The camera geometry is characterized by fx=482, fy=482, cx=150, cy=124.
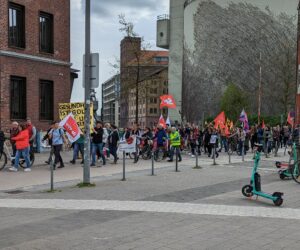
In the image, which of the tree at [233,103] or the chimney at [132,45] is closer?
the chimney at [132,45]

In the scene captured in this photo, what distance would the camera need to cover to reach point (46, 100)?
2670cm

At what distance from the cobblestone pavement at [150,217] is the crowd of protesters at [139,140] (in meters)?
3.06

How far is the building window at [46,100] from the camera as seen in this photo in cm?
2631

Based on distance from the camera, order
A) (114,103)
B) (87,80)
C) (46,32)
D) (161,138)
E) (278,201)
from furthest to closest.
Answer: (114,103)
(46,32)
(161,138)
(87,80)
(278,201)

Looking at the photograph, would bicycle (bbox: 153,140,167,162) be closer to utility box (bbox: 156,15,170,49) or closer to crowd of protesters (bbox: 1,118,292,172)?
crowd of protesters (bbox: 1,118,292,172)

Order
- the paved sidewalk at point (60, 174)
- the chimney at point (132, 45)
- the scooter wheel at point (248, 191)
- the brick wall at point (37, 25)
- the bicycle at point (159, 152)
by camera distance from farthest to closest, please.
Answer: the chimney at point (132, 45), the brick wall at point (37, 25), the bicycle at point (159, 152), the paved sidewalk at point (60, 174), the scooter wheel at point (248, 191)

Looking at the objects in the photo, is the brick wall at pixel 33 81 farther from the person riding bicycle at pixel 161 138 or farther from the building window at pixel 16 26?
the person riding bicycle at pixel 161 138

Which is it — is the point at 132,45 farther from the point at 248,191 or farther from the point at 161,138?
the point at 248,191

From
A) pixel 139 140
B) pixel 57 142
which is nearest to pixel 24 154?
pixel 57 142

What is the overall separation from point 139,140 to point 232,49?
56.8 m

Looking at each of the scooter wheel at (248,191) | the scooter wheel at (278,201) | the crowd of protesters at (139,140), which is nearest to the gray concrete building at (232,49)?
the crowd of protesters at (139,140)

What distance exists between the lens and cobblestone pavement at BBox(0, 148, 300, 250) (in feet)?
22.2

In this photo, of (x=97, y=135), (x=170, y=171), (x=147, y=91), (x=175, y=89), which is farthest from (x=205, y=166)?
(x=175, y=89)

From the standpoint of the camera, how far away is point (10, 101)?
78.8 feet
